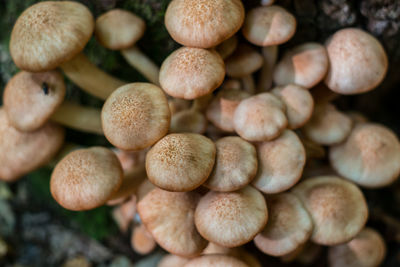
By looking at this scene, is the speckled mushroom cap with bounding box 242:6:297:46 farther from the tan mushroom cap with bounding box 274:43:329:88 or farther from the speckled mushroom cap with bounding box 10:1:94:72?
the speckled mushroom cap with bounding box 10:1:94:72

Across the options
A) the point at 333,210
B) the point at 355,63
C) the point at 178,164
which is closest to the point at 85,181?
the point at 178,164

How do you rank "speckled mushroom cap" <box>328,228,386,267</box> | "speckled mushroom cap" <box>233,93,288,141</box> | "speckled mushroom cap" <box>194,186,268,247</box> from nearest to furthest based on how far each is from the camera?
"speckled mushroom cap" <box>194,186,268,247</box>
"speckled mushroom cap" <box>233,93,288,141</box>
"speckled mushroom cap" <box>328,228,386,267</box>

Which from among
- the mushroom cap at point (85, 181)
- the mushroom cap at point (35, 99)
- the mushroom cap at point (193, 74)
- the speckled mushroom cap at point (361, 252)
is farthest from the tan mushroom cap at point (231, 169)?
the speckled mushroom cap at point (361, 252)

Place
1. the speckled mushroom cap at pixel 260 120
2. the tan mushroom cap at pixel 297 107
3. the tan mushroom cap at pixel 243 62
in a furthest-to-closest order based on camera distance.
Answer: the tan mushroom cap at pixel 243 62 < the tan mushroom cap at pixel 297 107 < the speckled mushroom cap at pixel 260 120

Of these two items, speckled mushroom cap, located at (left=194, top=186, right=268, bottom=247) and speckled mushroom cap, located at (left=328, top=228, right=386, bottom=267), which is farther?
speckled mushroom cap, located at (left=328, top=228, right=386, bottom=267)

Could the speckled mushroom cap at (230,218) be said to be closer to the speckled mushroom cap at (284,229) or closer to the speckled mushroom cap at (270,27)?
the speckled mushroom cap at (284,229)

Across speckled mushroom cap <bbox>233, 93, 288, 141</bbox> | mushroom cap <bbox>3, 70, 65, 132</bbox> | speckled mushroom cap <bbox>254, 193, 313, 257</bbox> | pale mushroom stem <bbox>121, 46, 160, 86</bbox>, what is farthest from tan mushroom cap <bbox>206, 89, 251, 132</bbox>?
mushroom cap <bbox>3, 70, 65, 132</bbox>

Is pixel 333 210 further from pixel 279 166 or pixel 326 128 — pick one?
pixel 326 128
